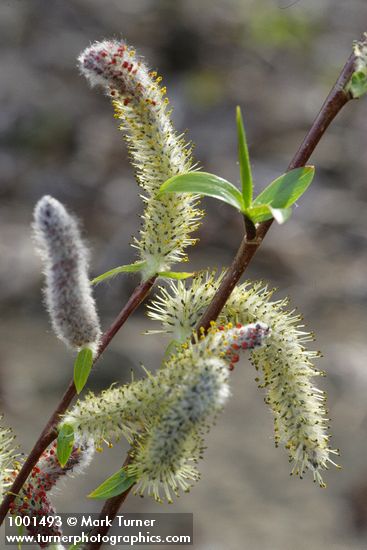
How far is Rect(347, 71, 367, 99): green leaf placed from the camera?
4.21 ft

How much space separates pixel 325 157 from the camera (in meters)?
7.72

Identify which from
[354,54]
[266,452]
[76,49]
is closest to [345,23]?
[76,49]

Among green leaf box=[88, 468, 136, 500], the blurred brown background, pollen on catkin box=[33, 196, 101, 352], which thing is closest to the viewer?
pollen on catkin box=[33, 196, 101, 352]

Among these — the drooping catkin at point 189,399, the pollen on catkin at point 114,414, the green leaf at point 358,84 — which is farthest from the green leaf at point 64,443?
the green leaf at point 358,84

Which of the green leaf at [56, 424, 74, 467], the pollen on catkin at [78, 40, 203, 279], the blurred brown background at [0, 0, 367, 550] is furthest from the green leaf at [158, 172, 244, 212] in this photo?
the blurred brown background at [0, 0, 367, 550]

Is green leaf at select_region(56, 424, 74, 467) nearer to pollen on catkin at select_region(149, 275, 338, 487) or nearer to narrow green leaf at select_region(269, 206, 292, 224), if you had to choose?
pollen on catkin at select_region(149, 275, 338, 487)

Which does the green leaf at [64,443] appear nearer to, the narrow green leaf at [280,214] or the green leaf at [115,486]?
the green leaf at [115,486]

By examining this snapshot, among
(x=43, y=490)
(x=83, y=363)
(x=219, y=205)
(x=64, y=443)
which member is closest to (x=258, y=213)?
(x=83, y=363)

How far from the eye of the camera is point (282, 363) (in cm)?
143

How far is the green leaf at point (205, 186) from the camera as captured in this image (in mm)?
1330

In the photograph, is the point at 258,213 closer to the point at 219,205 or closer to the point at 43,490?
the point at 43,490

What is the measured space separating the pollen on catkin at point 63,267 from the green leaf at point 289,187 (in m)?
0.33

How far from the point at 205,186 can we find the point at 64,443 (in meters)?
0.48

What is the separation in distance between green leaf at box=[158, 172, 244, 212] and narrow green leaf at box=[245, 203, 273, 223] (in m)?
0.02
